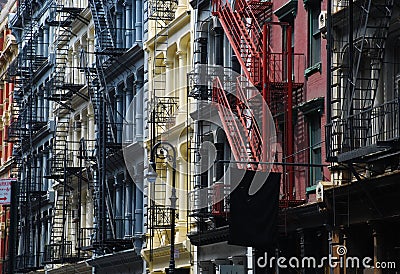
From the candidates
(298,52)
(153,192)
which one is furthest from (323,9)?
(153,192)

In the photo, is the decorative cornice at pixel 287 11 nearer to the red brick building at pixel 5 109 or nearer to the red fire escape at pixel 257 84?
the red fire escape at pixel 257 84

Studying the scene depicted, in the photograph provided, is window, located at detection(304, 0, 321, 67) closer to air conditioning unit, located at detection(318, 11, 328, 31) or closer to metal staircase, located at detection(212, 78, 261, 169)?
air conditioning unit, located at detection(318, 11, 328, 31)

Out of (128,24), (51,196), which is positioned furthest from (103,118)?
(51,196)

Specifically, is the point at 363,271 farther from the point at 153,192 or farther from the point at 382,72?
the point at 153,192

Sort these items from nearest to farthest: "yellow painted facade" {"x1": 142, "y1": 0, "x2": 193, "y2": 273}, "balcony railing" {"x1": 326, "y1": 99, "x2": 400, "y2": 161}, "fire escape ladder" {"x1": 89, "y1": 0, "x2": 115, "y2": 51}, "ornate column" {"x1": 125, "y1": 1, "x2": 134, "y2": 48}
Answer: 1. "balcony railing" {"x1": 326, "y1": 99, "x2": 400, "y2": 161}
2. "yellow painted facade" {"x1": 142, "y1": 0, "x2": 193, "y2": 273}
3. "ornate column" {"x1": 125, "y1": 1, "x2": 134, "y2": 48}
4. "fire escape ladder" {"x1": 89, "y1": 0, "x2": 115, "y2": 51}

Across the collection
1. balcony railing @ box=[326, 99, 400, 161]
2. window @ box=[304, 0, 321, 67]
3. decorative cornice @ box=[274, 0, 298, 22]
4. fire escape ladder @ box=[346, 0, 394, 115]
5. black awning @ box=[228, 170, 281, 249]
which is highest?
decorative cornice @ box=[274, 0, 298, 22]

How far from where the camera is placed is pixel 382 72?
90.7 ft

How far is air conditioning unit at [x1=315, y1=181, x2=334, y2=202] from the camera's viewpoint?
29.1m

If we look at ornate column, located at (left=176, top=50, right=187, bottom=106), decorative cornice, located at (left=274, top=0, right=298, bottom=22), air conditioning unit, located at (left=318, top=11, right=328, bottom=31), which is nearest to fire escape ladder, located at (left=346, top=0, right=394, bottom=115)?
air conditioning unit, located at (left=318, top=11, right=328, bottom=31)

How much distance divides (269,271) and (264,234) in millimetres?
4442

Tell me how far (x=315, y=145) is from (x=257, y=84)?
379 centimetres

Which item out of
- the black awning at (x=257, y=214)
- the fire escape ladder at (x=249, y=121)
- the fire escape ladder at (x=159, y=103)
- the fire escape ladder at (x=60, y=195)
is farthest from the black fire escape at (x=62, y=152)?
the black awning at (x=257, y=214)

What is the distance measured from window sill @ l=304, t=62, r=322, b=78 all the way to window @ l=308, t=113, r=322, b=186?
1147mm

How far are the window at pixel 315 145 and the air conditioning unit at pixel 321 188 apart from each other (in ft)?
4.80
